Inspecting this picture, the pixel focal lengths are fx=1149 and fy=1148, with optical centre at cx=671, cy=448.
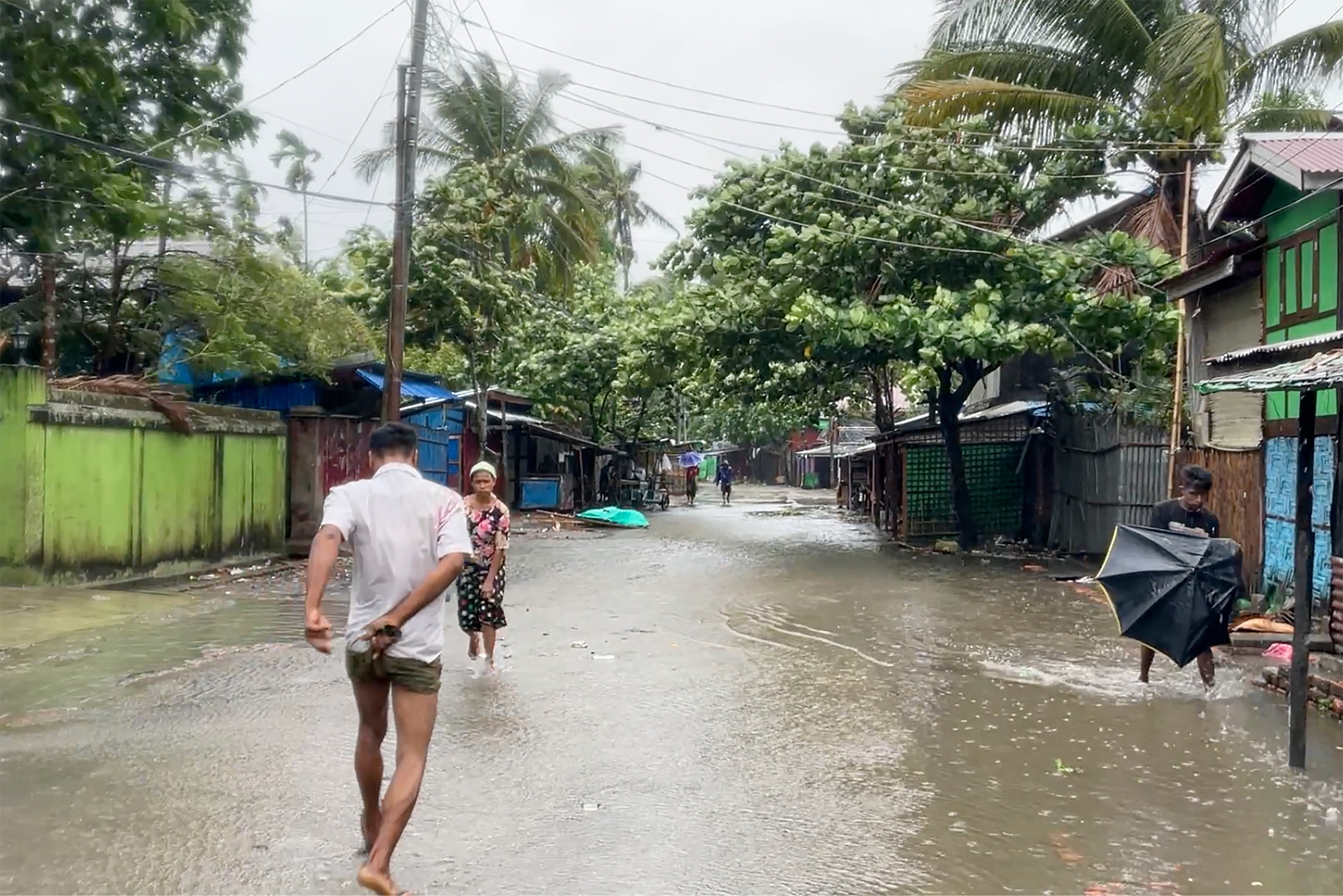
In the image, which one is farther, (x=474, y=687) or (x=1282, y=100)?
(x=1282, y=100)

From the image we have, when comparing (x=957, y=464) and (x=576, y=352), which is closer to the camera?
(x=957, y=464)

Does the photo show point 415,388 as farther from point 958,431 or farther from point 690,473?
point 690,473

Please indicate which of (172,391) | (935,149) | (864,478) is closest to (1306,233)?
(935,149)

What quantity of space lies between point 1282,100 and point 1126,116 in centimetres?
232

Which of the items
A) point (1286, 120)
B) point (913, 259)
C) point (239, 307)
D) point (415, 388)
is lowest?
point (415, 388)

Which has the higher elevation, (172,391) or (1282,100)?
(1282,100)

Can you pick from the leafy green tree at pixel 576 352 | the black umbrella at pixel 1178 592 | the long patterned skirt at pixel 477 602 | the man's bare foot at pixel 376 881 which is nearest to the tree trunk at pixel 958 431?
the leafy green tree at pixel 576 352

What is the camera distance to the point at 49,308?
1385 centimetres

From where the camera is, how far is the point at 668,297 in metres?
46.1

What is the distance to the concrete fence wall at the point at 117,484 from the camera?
1205 cm

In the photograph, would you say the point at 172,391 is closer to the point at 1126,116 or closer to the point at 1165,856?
the point at 1165,856

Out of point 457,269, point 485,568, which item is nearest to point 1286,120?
point 457,269

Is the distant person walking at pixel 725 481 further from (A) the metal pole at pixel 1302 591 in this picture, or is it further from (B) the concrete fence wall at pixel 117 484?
(A) the metal pole at pixel 1302 591

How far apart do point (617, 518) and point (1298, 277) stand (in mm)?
18244
